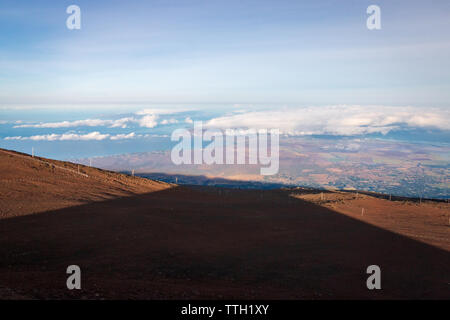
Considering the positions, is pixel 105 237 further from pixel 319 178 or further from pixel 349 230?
pixel 319 178

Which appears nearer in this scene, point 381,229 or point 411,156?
point 381,229

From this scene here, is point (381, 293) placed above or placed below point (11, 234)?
below

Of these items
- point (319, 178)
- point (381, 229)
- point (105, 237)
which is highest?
point (105, 237)

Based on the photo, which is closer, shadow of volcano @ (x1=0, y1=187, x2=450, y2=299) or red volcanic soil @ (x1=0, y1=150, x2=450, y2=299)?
shadow of volcano @ (x1=0, y1=187, x2=450, y2=299)

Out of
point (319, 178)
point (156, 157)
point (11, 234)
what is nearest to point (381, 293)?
point (11, 234)

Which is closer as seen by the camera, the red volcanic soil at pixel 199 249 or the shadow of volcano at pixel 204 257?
the shadow of volcano at pixel 204 257
